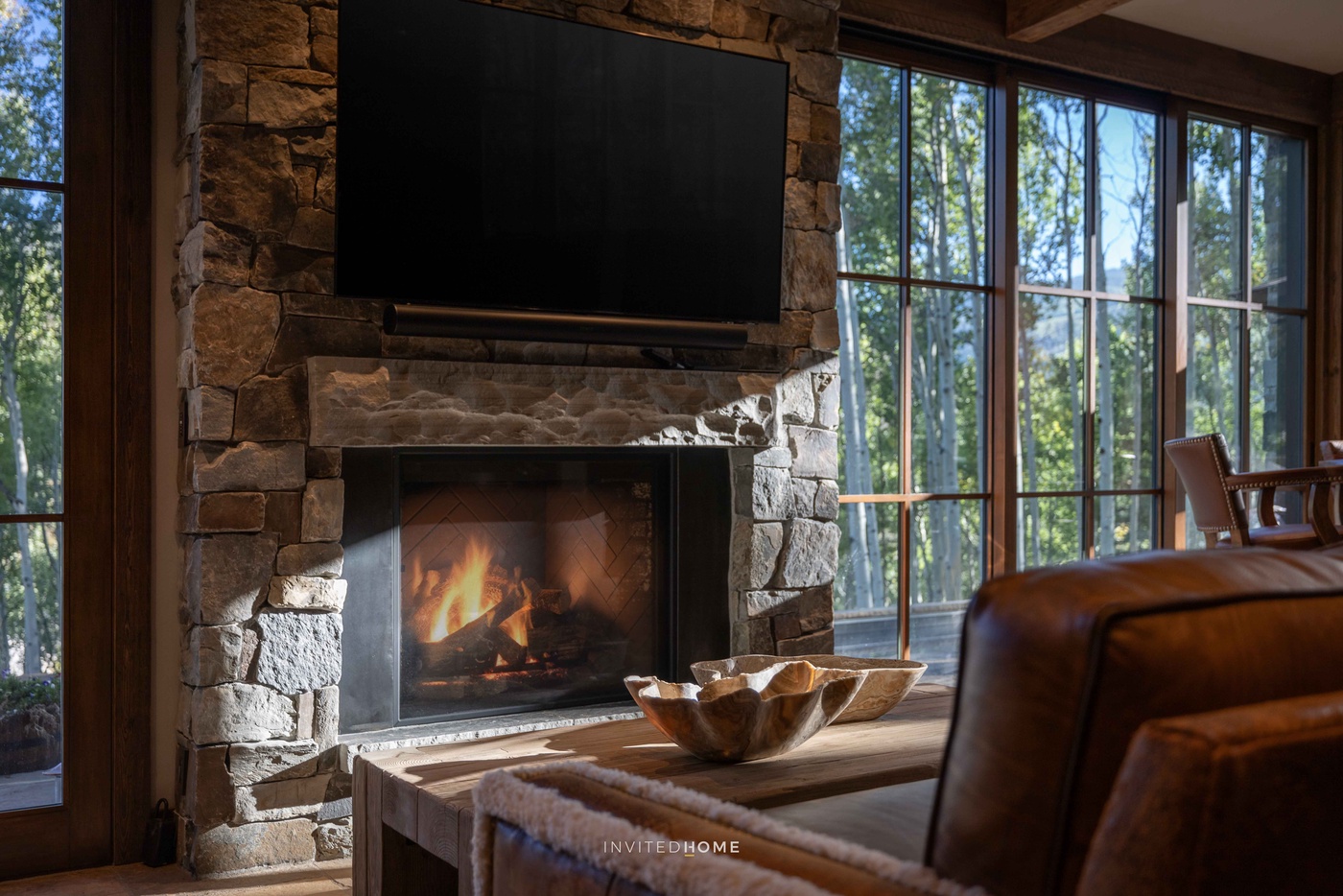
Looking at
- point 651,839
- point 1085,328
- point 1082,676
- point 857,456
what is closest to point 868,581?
point 857,456

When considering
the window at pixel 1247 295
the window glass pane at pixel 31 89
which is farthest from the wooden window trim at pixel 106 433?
the window at pixel 1247 295

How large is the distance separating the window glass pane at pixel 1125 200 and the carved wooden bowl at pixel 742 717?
3.54 meters

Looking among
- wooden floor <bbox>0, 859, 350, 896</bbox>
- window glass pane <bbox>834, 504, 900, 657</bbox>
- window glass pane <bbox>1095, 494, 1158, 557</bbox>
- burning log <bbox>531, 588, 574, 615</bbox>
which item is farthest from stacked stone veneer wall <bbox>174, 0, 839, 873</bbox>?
window glass pane <bbox>1095, 494, 1158, 557</bbox>

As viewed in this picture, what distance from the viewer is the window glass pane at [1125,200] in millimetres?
4809

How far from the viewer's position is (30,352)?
2.87 metres

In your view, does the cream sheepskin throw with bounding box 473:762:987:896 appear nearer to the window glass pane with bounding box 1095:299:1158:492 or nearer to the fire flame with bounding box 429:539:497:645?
the fire flame with bounding box 429:539:497:645

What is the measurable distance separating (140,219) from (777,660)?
202 cm

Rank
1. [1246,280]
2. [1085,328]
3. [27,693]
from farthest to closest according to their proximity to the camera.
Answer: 1. [1246,280]
2. [1085,328]
3. [27,693]

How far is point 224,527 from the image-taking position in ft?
9.14

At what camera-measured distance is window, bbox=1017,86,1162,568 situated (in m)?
4.58

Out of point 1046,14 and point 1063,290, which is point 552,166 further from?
point 1063,290

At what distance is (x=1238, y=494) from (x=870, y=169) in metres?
1.70

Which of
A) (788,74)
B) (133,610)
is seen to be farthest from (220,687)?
(788,74)

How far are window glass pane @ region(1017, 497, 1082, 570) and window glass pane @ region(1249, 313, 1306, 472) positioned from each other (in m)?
1.13
